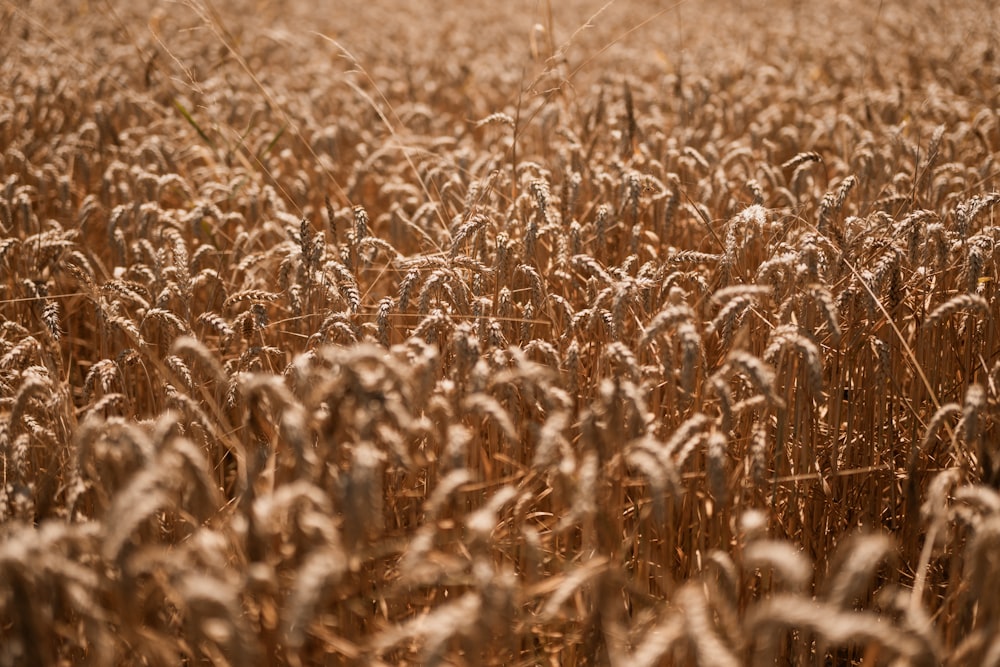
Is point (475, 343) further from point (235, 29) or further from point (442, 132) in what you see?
point (235, 29)

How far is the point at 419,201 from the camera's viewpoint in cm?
303

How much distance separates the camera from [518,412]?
1740mm

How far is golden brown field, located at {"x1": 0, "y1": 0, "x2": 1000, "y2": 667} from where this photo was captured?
1084 millimetres

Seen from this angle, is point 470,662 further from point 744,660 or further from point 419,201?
point 419,201

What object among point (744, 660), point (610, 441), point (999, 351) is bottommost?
point (744, 660)

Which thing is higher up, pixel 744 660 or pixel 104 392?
pixel 104 392

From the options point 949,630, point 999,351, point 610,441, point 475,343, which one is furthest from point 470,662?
point 999,351

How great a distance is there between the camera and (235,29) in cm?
695

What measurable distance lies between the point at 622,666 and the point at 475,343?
0.61m

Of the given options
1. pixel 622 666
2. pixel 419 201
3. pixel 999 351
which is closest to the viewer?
pixel 622 666

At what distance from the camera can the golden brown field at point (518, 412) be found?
108cm

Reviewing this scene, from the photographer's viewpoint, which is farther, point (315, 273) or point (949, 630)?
point (315, 273)

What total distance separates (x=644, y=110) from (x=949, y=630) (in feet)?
11.0

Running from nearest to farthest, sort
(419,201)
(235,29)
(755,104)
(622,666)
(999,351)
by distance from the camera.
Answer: (622,666) → (999,351) → (419,201) → (755,104) → (235,29)
